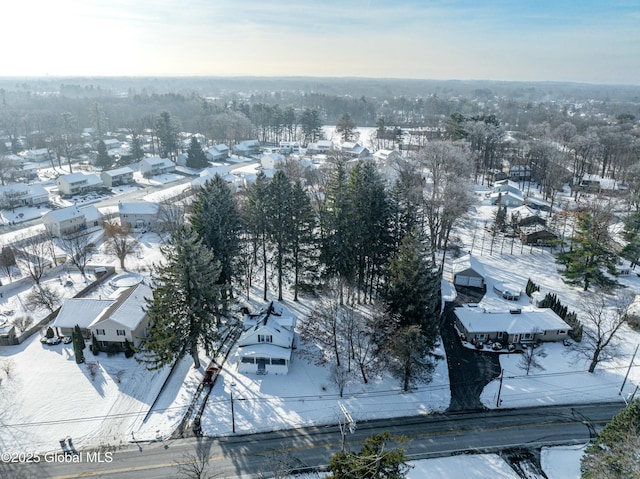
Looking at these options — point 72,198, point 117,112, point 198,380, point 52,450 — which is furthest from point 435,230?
point 117,112

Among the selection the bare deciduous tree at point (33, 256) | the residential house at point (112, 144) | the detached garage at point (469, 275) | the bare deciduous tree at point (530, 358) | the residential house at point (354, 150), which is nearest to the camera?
the bare deciduous tree at point (530, 358)

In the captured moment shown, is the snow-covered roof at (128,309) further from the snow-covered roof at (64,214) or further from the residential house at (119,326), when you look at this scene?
the snow-covered roof at (64,214)

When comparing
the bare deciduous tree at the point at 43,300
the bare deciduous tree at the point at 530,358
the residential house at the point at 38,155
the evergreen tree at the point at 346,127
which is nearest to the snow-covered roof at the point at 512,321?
the bare deciduous tree at the point at 530,358

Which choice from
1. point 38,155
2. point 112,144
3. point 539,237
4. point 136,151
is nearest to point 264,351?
point 539,237

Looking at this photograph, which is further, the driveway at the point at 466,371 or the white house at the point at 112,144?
the white house at the point at 112,144

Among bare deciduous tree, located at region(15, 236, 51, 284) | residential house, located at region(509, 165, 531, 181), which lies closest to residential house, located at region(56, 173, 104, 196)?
bare deciduous tree, located at region(15, 236, 51, 284)

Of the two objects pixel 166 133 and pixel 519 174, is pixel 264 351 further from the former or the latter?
pixel 166 133

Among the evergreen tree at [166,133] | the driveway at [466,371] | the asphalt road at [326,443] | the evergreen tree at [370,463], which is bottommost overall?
the asphalt road at [326,443]
